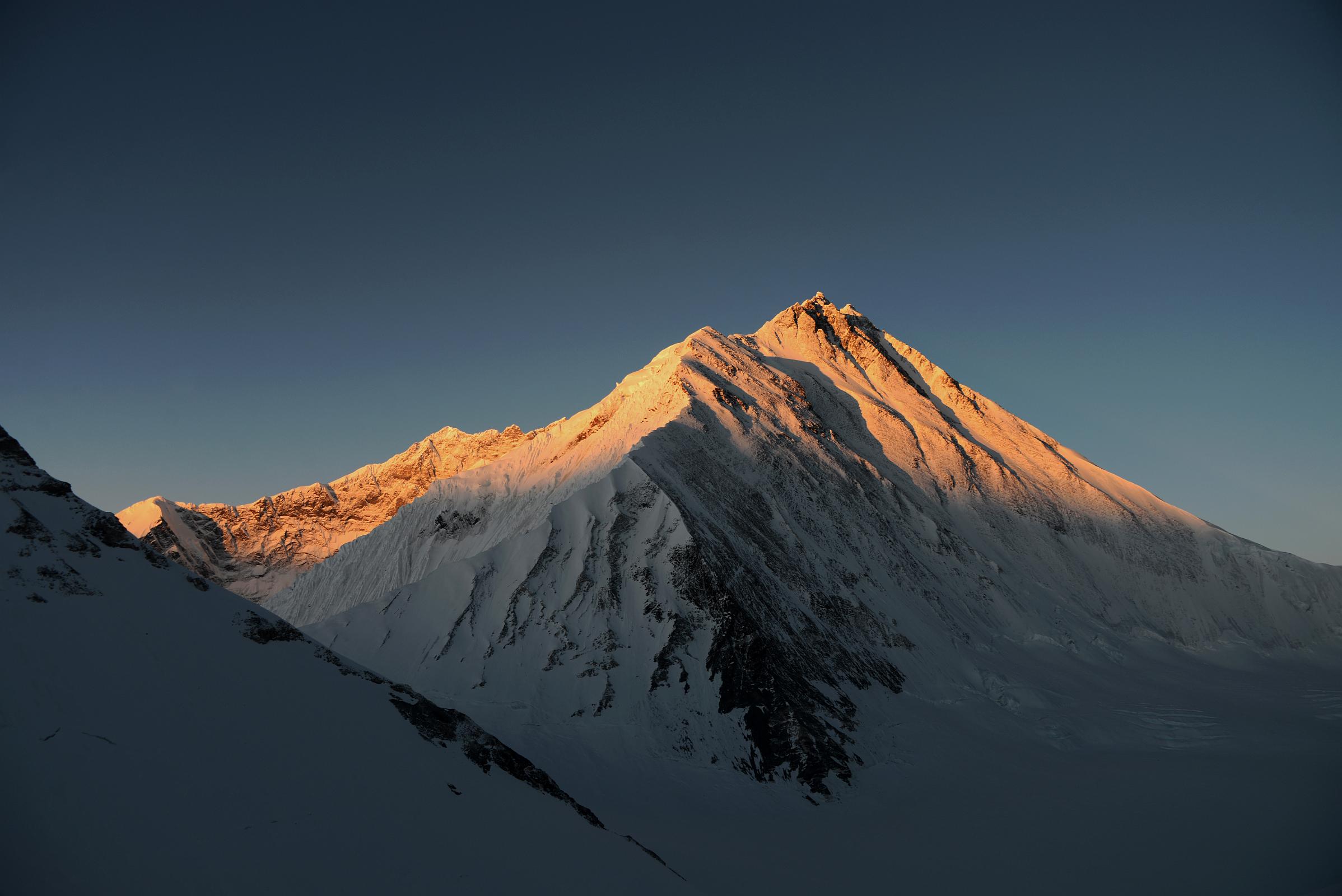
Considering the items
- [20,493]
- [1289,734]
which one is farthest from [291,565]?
[1289,734]

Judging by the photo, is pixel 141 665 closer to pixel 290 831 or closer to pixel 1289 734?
pixel 290 831

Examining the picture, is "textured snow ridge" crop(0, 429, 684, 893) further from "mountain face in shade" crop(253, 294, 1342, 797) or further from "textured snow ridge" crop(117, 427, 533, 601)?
"textured snow ridge" crop(117, 427, 533, 601)

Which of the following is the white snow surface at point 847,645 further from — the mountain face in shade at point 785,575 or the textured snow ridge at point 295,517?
the textured snow ridge at point 295,517

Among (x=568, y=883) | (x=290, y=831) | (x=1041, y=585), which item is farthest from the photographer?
(x=1041, y=585)

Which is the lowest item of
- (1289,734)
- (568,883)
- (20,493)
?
(568,883)

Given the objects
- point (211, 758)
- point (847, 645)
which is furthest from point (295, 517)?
point (211, 758)

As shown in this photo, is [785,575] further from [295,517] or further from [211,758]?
[295,517]

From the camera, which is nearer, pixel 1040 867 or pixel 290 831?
pixel 290 831
